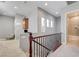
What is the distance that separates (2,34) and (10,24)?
4.90ft

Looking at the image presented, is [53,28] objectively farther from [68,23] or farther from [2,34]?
[2,34]

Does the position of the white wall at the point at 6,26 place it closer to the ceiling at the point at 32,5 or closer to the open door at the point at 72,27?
the ceiling at the point at 32,5

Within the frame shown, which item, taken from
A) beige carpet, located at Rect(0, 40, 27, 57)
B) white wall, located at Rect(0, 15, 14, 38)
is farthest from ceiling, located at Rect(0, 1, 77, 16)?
white wall, located at Rect(0, 15, 14, 38)

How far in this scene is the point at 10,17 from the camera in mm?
12812

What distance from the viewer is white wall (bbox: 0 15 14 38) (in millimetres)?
12180

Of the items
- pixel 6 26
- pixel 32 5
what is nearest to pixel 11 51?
pixel 32 5

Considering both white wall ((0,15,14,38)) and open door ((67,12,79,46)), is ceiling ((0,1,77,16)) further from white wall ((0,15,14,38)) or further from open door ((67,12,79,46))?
white wall ((0,15,14,38))

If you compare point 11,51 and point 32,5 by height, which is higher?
point 32,5

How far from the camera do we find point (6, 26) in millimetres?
12492

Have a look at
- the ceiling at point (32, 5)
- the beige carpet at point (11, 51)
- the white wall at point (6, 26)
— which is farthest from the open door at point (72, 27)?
the white wall at point (6, 26)

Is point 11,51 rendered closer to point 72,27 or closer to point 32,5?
point 32,5

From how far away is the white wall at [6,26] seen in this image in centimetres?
1218

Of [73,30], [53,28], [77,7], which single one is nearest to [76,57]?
[77,7]

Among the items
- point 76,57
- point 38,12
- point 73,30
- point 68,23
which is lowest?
point 76,57
